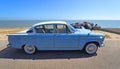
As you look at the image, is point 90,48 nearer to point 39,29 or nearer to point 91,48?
point 91,48

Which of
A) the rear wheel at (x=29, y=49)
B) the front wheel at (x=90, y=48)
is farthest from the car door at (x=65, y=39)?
the rear wheel at (x=29, y=49)

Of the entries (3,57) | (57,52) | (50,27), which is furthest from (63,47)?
(3,57)

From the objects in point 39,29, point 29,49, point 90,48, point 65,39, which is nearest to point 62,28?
point 65,39

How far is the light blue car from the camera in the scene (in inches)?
289

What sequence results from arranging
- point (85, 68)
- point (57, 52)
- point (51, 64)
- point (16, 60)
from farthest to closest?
point (57, 52)
point (16, 60)
point (51, 64)
point (85, 68)

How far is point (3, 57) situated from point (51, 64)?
Answer: 2.41 metres

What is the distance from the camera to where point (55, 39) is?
24.1 ft

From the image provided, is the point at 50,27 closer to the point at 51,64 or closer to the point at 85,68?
the point at 51,64

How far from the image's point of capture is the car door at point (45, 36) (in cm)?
736

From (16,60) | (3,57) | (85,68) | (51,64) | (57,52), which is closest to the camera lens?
(85,68)

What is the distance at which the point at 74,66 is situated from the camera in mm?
5891

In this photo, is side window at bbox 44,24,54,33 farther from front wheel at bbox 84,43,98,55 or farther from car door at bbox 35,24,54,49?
front wheel at bbox 84,43,98,55

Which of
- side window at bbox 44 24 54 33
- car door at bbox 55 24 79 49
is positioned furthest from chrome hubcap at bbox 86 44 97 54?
side window at bbox 44 24 54 33

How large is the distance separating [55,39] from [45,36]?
0.47 metres
